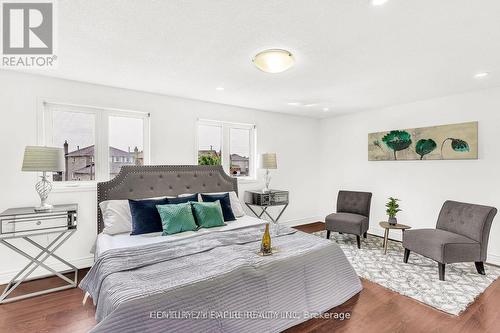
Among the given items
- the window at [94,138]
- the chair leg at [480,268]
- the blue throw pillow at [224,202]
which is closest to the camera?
the chair leg at [480,268]

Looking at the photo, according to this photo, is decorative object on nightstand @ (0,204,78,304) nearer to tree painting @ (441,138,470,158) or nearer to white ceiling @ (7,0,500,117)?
white ceiling @ (7,0,500,117)

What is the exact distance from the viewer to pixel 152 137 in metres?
3.94

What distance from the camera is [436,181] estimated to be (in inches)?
165

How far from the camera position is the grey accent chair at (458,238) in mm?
3012

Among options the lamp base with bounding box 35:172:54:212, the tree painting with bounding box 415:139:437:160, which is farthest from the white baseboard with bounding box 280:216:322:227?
the lamp base with bounding box 35:172:54:212

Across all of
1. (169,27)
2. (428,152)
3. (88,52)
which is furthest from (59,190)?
(428,152)

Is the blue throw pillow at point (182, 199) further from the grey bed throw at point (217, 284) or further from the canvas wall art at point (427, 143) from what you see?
the canvas wall art at point (427, 143)

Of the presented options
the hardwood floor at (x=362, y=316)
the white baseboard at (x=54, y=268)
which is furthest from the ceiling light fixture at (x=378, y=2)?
the white baseboard at (x=54, y=268)

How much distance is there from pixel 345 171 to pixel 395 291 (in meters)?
3.08

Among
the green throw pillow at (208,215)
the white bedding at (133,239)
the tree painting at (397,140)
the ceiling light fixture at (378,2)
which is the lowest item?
the white bedding at (133,239)

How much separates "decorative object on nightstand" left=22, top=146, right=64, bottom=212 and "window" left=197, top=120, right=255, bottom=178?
204cm

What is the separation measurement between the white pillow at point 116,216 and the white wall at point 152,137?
445 millimetres

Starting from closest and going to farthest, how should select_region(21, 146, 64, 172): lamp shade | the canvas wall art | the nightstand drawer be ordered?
the nightstand drawer → select_region(21, 146, 64, 172): lamp shade → the canvas wall art

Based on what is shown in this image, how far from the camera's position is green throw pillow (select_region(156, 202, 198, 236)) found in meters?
2.96
